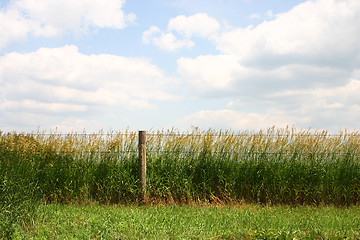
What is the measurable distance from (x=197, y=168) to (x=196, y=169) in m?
0.03

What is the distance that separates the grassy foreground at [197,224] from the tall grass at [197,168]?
808 millimetres

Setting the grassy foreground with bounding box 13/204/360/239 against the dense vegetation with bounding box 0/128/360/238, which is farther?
the dense vegetation with bounding box 0/128/360/238

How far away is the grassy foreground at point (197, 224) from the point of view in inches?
186

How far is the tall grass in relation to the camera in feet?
26.0

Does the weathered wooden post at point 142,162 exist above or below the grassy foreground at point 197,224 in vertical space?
above

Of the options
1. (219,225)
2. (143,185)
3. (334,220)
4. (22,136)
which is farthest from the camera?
(22,136)

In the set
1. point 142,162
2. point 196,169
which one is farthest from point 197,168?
point 142,162

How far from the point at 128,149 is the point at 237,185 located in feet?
9.13

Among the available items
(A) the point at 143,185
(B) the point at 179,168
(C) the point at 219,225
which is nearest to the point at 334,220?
(C) the point at 219,225

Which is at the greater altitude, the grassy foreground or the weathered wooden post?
the weathered wooden post

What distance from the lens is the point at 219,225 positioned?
5453 mm

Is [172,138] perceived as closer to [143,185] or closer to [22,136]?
[143,185]

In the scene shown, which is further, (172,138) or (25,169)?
(172,138)

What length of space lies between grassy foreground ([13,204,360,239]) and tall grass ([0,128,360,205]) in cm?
81
